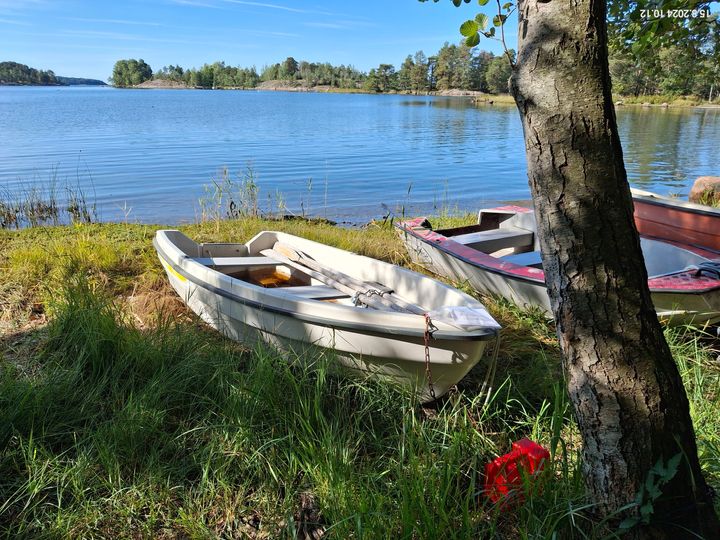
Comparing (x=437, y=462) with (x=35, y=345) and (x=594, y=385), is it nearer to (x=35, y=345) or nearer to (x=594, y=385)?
(x=594, y=385)

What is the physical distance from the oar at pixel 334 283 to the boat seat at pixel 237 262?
14cm

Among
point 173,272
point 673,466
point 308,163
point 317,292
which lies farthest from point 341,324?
point 308,163

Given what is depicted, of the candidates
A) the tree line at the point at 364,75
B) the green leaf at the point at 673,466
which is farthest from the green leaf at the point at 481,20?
the tree line at the point at 364,75

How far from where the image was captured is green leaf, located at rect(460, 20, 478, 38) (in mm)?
1832

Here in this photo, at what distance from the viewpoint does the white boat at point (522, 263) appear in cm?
421

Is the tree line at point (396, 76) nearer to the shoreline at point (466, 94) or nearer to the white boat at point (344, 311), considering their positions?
the shoreline at point (466, 94)

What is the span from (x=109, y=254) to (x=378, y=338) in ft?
12.8

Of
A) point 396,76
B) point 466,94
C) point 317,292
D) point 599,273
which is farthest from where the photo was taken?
point 396,76

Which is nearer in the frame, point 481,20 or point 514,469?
point 481,20

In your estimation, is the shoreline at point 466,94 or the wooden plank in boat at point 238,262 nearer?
the wooden plank in boat at point 238,262

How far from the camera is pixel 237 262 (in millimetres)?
5312

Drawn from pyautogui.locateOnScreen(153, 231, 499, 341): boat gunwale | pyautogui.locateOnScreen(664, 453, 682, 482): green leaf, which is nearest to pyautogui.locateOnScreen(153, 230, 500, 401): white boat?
pyautogui.locateOnScreen(153, 231, 499, 341): boat gunwale

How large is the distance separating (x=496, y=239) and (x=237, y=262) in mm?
2974

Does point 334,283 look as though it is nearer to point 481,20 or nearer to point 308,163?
point 481,20
